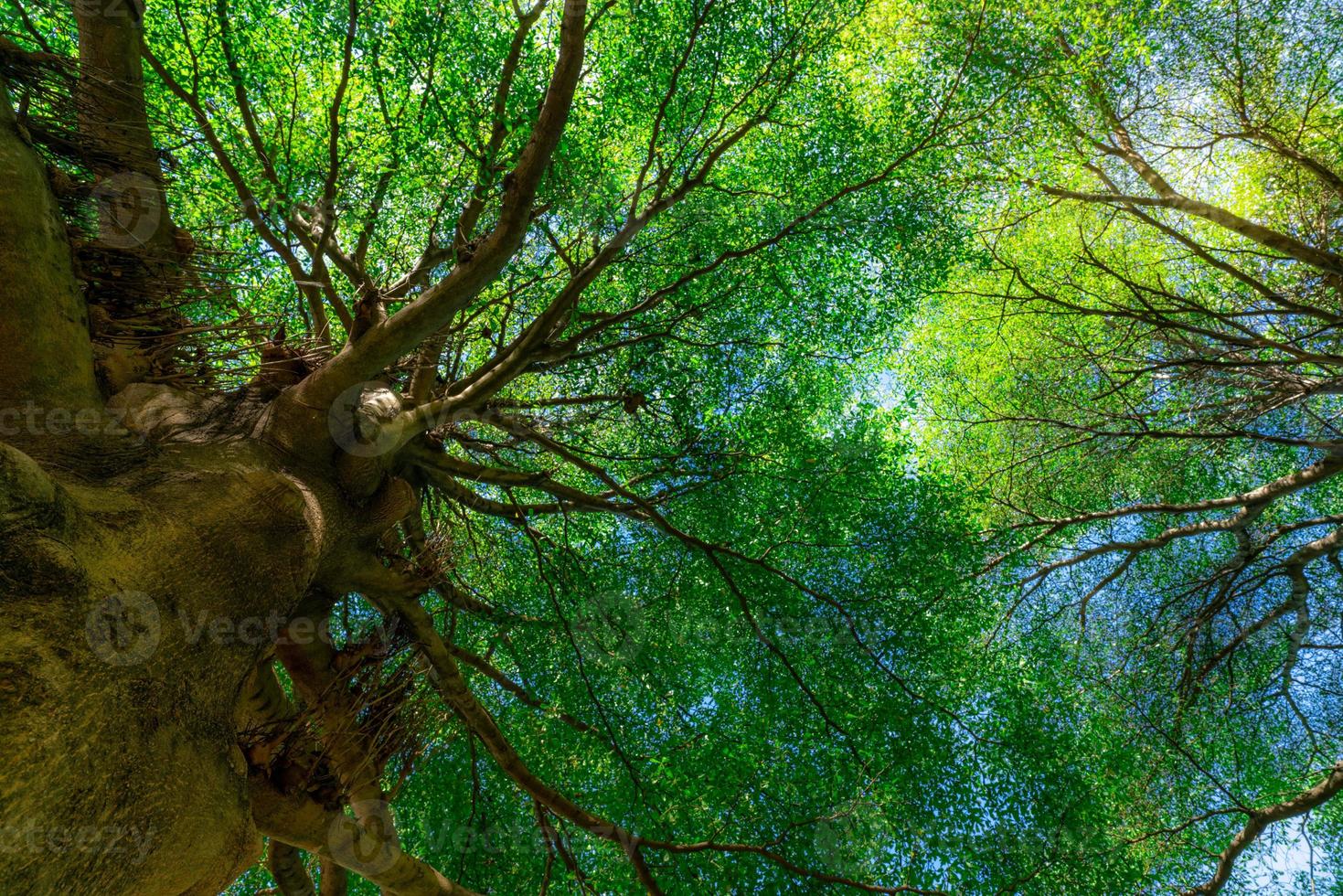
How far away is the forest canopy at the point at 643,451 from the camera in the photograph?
2.24m

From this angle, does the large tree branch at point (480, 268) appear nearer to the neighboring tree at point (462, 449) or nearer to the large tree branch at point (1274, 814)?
the neighboring tree at point (462, 449)

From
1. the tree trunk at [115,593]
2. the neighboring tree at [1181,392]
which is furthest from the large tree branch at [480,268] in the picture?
the neighboring tree at [1181,392]

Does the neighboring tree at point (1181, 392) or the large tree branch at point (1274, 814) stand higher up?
the neighboring tree at point (1181, 392)

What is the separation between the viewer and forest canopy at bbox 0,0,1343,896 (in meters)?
2.24

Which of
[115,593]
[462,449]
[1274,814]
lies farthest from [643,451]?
[1274,814]

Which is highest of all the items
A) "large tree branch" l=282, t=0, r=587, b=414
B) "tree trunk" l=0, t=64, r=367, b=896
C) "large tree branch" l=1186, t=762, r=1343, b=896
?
"large tree branch" l=1186, t=762, r=1343, b=896

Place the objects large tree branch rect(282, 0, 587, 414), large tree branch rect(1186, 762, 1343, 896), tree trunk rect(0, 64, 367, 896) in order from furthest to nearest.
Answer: large tree branch rect(1186, 762, 1343, 896), large tree branch rect(282, 0, 587, 414), tree trunk rect(0, 64, 367, 896)

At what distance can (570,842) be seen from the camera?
567 cm

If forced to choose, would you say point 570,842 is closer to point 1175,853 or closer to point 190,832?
point 190,832

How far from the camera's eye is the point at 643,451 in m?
6.35

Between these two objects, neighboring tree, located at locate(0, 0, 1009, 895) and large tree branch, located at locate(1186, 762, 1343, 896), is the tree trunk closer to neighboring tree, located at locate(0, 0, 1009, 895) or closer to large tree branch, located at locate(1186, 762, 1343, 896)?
neighboring tree, located at locate(0, 0, 1009, 895)

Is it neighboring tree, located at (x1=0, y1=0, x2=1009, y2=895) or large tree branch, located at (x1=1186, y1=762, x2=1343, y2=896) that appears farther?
large tree branch, located at (x1=1186, y1=762, x2=1343, y2=896)

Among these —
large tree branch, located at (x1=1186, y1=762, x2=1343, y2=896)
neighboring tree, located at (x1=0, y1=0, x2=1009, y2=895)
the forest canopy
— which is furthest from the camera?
large tree branch, located at (x1=1186, y1=762, x2=1343, y2=896)

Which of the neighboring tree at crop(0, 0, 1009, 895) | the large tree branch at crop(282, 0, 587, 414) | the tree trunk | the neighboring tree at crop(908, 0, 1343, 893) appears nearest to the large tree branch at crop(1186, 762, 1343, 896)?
the neighboring tree at crop(908, 0, 1343, 893)
